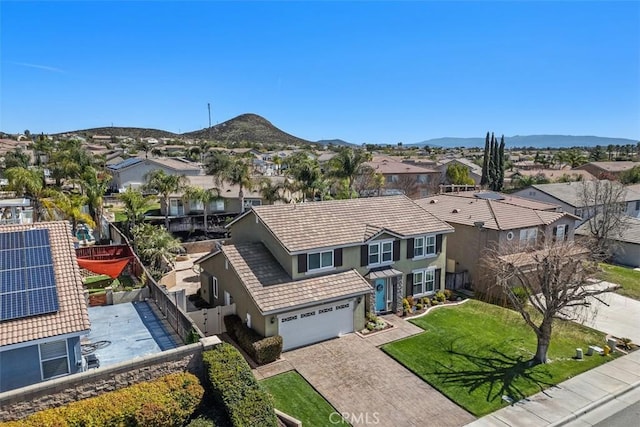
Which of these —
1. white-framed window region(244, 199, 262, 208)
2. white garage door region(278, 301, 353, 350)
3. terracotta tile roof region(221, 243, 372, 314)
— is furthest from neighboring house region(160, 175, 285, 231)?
white garage door region(278, 301, 353, 350)

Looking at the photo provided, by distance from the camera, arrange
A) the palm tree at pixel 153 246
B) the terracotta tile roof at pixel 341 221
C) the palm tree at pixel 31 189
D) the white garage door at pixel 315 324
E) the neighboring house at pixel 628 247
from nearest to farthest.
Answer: the white garage door at pixel 315 324 < the terracotta tile roof at pixel 341 221 < the palm tree at pixel 153 246 < the palm tree at pixel 31 189 < the neighboring house at pixel 628 247

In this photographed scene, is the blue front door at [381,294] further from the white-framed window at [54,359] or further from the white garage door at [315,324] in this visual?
the white-framed window at [54,359]

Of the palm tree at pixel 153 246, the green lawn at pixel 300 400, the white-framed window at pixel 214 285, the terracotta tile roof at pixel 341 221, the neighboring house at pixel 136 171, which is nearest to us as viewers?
the green lawn at pixel 300 400

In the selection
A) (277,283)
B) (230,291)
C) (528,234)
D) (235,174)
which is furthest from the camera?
(235,174)

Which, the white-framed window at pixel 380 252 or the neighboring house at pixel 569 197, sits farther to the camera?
the neighboring house at pixel 569 197

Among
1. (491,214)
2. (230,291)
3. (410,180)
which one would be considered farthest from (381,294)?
(410,180)

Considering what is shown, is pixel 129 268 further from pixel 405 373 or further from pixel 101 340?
pixel 405 373

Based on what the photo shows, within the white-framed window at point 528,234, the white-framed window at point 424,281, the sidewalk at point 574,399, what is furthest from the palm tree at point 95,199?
the white-framed window at point 528,234

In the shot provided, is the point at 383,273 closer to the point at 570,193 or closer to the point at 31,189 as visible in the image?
the point at 31,189
